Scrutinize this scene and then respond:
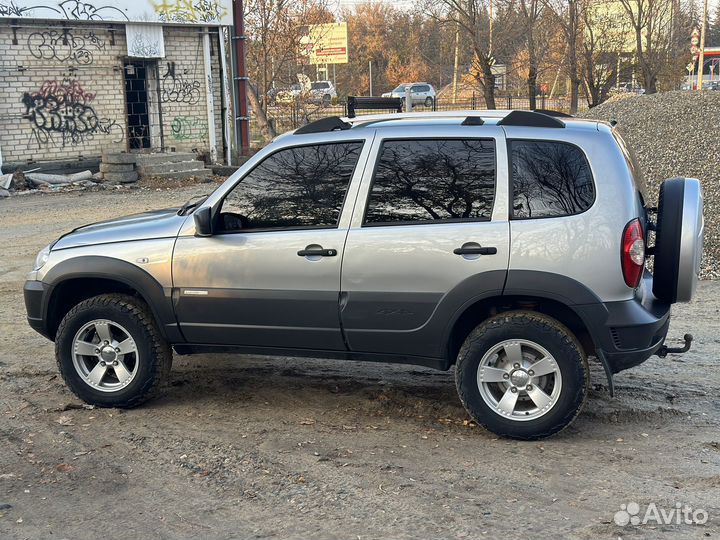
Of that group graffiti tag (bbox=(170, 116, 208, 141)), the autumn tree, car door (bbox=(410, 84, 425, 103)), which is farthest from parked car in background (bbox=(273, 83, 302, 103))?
car door (bbox=(410, 84, 425, 103))

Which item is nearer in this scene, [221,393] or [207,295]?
[207,295]

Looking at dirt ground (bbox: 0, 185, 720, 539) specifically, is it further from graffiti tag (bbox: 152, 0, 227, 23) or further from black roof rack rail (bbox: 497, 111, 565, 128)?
graffiti tag (bbox: 152, 0, 227, 23)

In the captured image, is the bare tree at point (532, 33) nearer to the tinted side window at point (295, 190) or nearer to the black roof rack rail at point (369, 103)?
the black roof rack rail at point (369, 103)

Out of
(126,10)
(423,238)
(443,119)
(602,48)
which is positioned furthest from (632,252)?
(602,48)

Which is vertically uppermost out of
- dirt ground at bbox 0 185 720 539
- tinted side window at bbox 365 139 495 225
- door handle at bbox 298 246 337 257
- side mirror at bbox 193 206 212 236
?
tinted side window at bbox 365 139 495 225

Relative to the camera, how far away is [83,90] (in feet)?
70.0

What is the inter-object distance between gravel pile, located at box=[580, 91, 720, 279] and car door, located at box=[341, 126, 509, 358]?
5.93 meters

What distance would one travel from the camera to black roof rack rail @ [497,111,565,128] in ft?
16.5

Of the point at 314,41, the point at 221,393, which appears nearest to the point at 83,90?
the point at 314,41

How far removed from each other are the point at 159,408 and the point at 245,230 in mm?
1421

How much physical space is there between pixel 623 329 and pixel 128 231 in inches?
129

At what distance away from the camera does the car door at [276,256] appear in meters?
5.25

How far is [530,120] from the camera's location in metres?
5.09

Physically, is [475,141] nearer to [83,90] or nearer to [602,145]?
[602,145]
